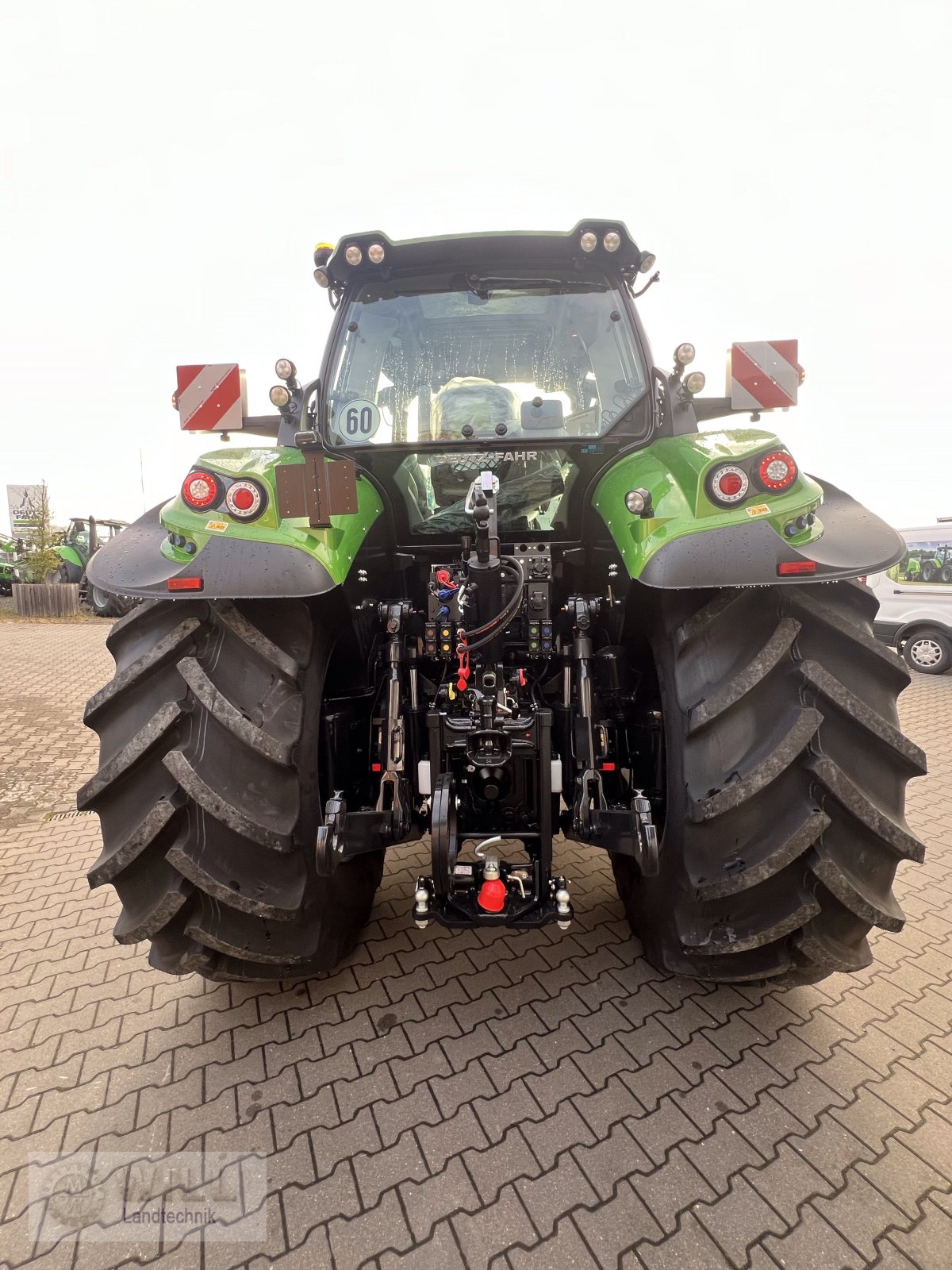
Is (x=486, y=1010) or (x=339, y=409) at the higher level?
(x=339, y=409)

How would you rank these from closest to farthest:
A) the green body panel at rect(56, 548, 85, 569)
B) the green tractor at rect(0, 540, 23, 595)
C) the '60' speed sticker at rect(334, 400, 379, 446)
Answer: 1. the '60' speed sticker at rect(334, 400, 379, 446)
2. the green body panel at rect(56, 548, 85, 569)
3. the green tractor at rect(0, 540, 23, 595)

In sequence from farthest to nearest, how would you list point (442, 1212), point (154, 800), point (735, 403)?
point (735, 403)
point (154, 800)
point (442, 1212)

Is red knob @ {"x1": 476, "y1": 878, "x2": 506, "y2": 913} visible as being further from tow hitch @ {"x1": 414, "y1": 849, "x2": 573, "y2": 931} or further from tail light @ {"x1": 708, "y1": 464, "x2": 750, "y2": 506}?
tail light @ {"x1": 708, "y1": 464, "x2": 750, "y2": 506}

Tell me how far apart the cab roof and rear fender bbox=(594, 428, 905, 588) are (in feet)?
2.92

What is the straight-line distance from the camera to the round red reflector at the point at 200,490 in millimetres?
1893

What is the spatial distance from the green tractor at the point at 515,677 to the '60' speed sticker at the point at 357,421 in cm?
1

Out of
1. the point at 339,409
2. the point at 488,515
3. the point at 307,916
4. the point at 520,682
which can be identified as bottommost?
the point at 307,916

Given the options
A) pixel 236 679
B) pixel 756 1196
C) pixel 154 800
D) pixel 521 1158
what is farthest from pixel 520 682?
pixel 756 1196

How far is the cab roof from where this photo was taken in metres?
2.32

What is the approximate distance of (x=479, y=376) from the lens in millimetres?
2510

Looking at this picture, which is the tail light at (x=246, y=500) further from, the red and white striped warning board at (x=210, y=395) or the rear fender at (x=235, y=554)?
the red and white striped warning board at (x=210, y=395)

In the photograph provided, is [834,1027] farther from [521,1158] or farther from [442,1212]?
[442,1212]

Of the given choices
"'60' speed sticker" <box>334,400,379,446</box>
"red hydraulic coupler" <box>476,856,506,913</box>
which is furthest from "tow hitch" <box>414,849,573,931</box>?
"'60' speed sticker" <box>334,400,379,446</box>

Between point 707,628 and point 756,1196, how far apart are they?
1415 mm
